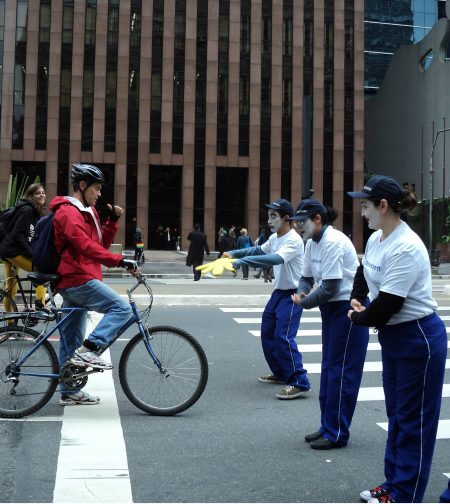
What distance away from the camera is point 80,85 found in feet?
176

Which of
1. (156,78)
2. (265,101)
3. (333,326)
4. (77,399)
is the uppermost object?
(156,78)

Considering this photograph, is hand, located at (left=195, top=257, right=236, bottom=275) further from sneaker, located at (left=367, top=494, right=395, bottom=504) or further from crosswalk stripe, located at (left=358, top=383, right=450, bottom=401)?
sneaker, located at (left=367, top=494, right=395, bottom=504)

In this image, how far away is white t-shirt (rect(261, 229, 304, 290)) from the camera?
7.00 m

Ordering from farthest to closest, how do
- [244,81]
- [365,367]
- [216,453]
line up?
[244,81]
[365,367]
[216,453]

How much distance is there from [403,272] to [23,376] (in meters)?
A: 3.64

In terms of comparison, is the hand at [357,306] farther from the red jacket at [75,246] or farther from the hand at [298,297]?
the red jacket at [75,246]

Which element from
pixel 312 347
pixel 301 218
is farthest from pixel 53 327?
pixel 312 347

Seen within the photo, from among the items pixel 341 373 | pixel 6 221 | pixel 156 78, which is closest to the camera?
pixel 341 373

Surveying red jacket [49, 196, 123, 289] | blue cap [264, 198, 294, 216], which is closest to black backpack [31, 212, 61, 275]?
red jacket [49, 196, 123, 289]

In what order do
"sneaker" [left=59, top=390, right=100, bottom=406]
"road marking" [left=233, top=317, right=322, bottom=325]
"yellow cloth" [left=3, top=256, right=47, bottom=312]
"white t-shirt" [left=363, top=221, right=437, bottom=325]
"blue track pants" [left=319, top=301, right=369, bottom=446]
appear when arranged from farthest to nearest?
"road marking" [left=233, top=317, right=322, bottom=325] < "yellow cloth" [left=3, top=256, right=47, bottom=312] < "sneaker" [left=59, top=390, right=100, bottom=406] < "blue track pants" [left=319, top=301, right=369, bottom=446] < "white t-shirt" [left=363, top=221, right=437, bottom=325]

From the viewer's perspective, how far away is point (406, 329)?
3.92m

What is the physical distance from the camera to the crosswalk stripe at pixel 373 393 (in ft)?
23.2

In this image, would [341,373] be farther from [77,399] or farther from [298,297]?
[77,399]

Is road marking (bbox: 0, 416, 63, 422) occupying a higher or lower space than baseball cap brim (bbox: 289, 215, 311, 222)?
lower
